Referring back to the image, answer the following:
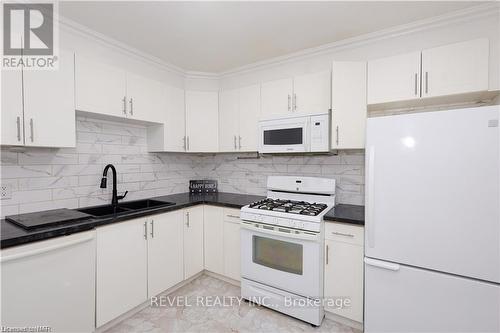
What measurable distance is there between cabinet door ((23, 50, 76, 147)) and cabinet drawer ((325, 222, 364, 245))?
2201 millimetres

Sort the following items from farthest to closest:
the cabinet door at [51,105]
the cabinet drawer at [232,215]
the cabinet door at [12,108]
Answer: the cabinet drawer at [232,215] < the cabinet door at [51,105] < the cabinet door at [12,108]

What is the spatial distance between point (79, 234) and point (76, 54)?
1.43 meters

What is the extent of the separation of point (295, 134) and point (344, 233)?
3.32 feet

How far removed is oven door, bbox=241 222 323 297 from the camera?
6.15ft

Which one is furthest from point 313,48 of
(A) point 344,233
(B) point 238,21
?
(A) point 344,233

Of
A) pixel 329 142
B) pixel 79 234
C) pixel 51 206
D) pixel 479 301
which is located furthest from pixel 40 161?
pixel 479 301

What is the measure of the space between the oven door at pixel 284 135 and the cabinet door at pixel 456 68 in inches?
39.2

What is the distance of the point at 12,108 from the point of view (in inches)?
59.5

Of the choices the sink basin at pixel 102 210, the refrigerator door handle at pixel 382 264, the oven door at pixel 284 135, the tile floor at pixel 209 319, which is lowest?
the tile floor at pixel 209 319

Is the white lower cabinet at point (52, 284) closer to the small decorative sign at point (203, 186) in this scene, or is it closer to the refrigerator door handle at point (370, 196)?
the small decorative sign at point (203, 186)

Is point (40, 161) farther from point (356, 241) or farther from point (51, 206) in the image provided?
point (356, 241)

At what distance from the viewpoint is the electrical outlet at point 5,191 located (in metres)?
1.71

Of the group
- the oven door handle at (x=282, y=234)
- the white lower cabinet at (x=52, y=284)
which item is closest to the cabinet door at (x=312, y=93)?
the oven door handle at (x=282, y=234)

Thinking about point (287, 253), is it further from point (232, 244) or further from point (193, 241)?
point (193, 241)
